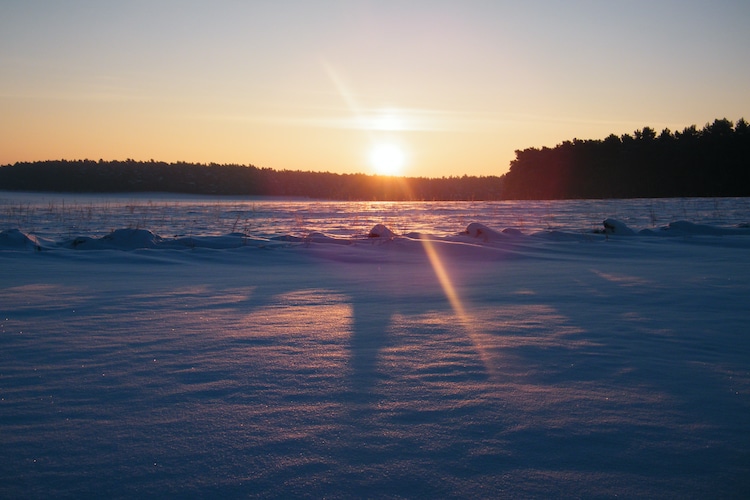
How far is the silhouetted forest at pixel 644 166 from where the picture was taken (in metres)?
37.2

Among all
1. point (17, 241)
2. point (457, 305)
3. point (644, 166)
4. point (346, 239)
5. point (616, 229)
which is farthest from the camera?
point (644, 166)

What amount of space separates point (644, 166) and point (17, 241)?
4199 centimetres

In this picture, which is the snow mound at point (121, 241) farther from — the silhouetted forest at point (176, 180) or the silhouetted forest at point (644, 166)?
the silhouetted forest at point (644, 166)

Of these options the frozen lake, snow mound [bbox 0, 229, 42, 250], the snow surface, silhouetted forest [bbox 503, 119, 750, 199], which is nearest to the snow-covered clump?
the frozen lake

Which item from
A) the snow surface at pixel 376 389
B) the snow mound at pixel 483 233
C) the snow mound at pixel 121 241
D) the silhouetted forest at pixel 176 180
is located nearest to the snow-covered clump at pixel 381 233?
the snow mound at pixel 483 233

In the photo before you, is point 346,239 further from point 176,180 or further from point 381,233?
point 176,180

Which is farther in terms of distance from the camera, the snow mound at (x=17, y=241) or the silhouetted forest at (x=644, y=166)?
the silhouetted forest at (x=644, y=166)

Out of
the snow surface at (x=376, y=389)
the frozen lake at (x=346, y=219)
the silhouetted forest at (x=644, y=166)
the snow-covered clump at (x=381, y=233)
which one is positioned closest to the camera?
the snow surface at (x=376, y=389)

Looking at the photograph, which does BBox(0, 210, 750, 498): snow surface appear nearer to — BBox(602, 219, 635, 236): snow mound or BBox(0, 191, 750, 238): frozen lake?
BBox(602, 219, 635, 236): snow mound

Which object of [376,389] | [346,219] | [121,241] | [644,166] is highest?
[644,166]

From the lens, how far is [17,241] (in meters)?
7.68

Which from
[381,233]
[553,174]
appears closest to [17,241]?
[381,233]

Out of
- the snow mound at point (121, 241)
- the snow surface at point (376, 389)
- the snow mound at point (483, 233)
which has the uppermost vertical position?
the snow mound at point (483, 233)

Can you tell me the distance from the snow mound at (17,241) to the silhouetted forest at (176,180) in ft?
120
